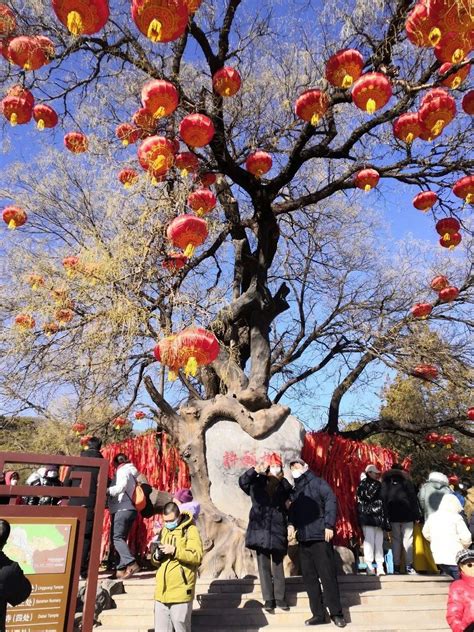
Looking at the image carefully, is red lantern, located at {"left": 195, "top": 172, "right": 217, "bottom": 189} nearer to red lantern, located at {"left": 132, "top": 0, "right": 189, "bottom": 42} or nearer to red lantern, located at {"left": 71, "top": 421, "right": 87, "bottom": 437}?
red lantern, located at {"left": 132, "top": 0, "right": 189, "bottom": 42}

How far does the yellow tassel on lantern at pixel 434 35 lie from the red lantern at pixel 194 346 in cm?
374

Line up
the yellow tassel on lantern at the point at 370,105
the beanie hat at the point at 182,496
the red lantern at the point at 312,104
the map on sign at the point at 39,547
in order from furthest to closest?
the red lantern at the point at 312,104
the yellow tassel on lantern at the point at 370,105
the beanie hat at the point at 182,496
the map on sign at the point at 39,547

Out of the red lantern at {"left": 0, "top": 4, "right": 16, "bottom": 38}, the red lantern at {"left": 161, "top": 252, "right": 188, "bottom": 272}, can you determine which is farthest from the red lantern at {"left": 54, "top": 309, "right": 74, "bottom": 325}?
the red lantern at {"left": 0, "top": 4, "right": 16, "bottom": 38}

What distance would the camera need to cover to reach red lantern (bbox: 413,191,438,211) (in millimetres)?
8117

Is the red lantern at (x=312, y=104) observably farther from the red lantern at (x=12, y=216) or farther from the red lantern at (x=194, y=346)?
the red lantern at (x=12, y=216)

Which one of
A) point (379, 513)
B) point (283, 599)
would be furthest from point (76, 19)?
point (379, 513)

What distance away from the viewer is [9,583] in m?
2.85

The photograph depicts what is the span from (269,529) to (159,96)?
476 centimetres

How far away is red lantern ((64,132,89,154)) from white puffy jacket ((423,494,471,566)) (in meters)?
6.95

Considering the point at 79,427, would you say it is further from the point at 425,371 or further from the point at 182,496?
the point at 425,371

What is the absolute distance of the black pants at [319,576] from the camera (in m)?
5.20

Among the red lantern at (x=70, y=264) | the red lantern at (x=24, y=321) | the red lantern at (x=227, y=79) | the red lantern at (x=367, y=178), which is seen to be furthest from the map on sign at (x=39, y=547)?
the red lantern at (x=367, y=178)

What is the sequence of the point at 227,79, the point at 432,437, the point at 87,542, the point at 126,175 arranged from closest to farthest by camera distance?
the point at 87,542 < the point at 227,79 < the point at 126,175 < the point at 432,437

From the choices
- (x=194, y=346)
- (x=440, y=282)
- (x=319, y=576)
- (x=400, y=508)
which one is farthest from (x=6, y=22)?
(x=440, y=282)
